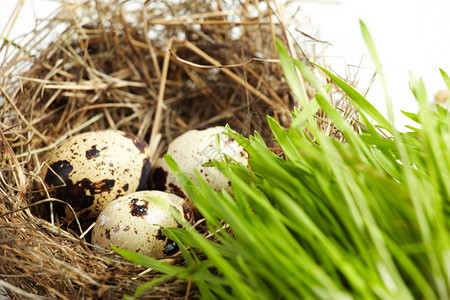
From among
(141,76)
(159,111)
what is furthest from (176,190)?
(141,76)

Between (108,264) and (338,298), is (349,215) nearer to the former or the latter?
(338,298)

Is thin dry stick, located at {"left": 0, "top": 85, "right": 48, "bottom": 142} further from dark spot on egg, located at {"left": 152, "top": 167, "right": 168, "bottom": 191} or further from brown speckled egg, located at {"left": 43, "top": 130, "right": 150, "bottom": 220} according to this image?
dark spot on egg, located at {"left": 152, "top": 167, "right": 168, "bottom": 191}

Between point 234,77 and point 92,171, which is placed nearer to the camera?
point 92,171

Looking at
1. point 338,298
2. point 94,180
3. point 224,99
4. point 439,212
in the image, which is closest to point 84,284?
point 94,180

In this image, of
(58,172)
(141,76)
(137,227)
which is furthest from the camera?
(141,76)

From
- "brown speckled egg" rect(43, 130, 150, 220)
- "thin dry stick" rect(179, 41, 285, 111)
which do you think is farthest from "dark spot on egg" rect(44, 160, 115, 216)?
"thin dry stick" rect(179, 41, 285, 111)

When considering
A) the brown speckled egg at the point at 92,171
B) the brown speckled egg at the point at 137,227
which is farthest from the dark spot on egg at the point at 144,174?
the brown speckled egg at the point at 137,227

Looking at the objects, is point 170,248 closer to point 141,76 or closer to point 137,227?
point 137,227

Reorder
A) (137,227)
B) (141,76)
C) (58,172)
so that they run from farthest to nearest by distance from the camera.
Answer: (141,76), (58,172), (137,227)
